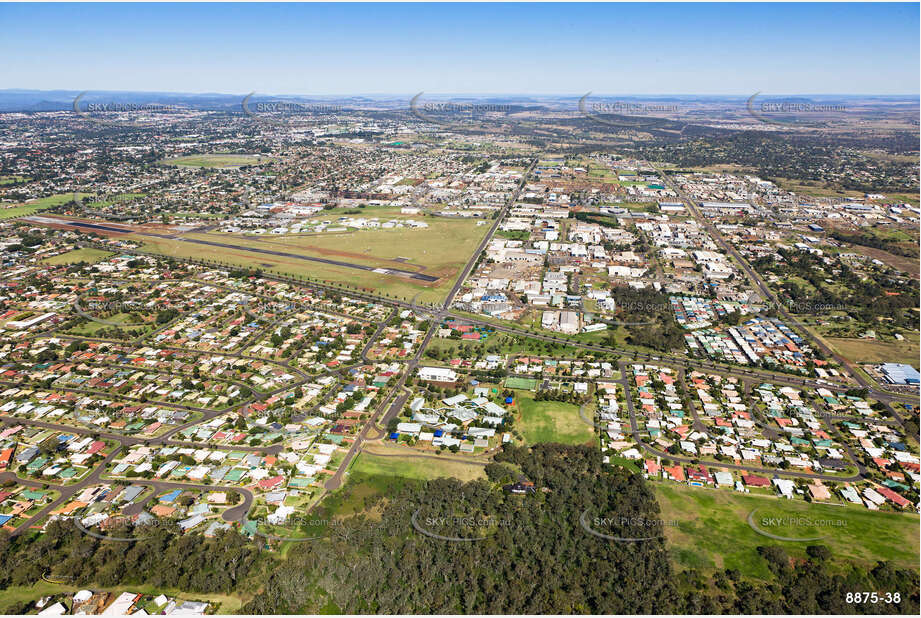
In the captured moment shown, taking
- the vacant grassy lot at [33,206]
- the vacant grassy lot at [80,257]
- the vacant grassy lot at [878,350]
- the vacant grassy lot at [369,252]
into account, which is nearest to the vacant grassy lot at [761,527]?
the vacant grassy lot at [878,350]

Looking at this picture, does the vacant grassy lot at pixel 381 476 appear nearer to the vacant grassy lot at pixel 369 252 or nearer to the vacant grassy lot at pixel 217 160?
the vacant grassy lot at pixel 369 252

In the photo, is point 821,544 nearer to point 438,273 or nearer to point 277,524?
point 277,524

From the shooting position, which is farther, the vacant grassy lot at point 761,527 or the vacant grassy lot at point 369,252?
the vacant grassy lot at point 369,252

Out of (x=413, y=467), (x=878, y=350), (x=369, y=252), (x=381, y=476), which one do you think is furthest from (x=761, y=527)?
(x=369, y=252)

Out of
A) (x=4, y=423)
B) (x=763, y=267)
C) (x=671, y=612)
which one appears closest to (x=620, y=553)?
(x=671, y=612)

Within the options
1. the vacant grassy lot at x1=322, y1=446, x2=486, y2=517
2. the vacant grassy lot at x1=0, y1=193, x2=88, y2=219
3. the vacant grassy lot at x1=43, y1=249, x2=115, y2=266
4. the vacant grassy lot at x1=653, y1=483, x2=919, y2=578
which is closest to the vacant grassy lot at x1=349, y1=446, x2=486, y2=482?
the vacant grassy lot at x1=322, y1=446, x2=486, y2=517

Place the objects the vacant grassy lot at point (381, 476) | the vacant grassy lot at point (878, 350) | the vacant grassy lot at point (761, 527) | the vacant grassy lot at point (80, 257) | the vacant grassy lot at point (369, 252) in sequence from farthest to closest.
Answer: the vacant grassy lot at point (80, 257) < the vacant grassy lot at point (369, 252) < the vacant grassy lot at point (878, 350) < the vacant grassy lot at point (381, 476) < the vacant grassy lot at point (761, 527)

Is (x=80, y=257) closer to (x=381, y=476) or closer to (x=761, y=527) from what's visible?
(x=381, y=476)
